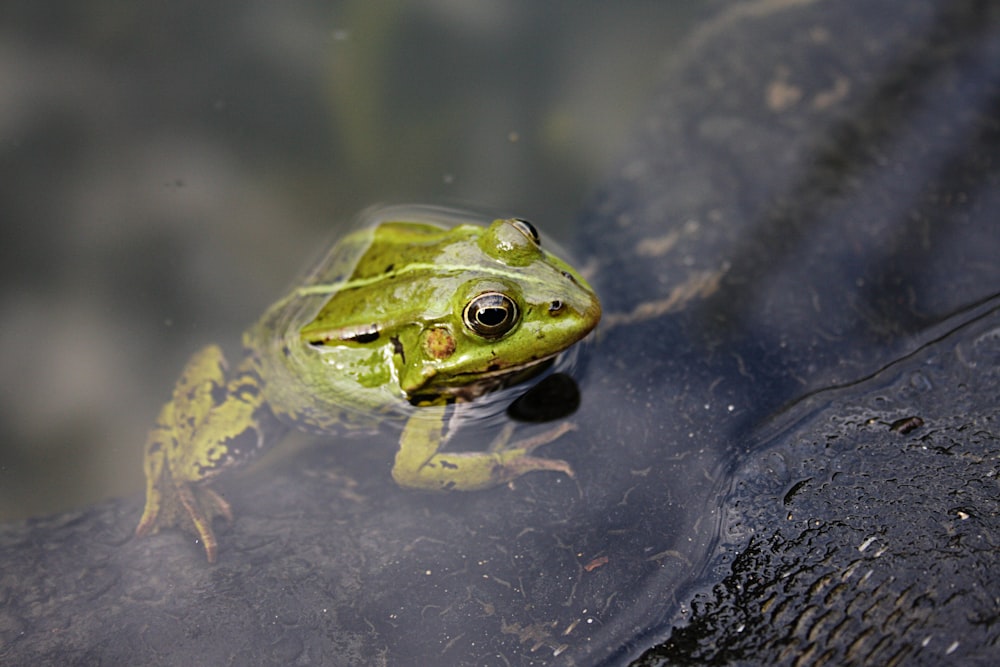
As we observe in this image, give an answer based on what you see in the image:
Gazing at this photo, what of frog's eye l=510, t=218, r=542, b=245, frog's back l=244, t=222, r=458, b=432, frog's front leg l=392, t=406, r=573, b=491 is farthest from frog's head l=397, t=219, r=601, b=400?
frog's front leg l=392, t=406, r=573, b=491

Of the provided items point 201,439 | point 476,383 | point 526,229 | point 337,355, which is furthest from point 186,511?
point 526,229

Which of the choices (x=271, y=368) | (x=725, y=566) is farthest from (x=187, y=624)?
(x=725, y=566)

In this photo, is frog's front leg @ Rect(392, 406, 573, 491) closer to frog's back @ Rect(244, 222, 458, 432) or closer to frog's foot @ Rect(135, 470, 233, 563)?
frog's back @ Rect(244, 222, 458, 432)

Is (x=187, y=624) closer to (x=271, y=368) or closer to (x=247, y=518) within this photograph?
(x=247, y=518)

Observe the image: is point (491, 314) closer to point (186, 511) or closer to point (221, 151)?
point (186, 511)

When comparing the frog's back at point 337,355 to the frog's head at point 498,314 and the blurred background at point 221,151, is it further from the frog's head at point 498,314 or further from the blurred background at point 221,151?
the blurred background at point 221,151

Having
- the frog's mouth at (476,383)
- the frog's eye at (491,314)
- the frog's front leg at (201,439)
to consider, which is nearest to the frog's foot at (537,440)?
the frog's mouth at (476,383)
